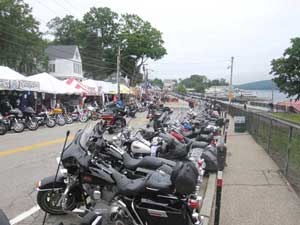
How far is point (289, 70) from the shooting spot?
142ft

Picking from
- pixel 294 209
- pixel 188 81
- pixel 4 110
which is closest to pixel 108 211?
pixel 294 209

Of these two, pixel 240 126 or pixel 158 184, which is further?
pixel 240 126

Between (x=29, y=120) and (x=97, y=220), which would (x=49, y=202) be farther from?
(x=29, y=120)

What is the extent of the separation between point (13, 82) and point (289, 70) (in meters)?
36.2

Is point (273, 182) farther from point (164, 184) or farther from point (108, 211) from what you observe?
point (108, 211)

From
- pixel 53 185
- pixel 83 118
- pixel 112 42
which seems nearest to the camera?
pixel 53 185

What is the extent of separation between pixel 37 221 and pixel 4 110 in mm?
15049

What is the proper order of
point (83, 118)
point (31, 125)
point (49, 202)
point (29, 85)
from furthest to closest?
point (83, 118)
point (29, 85)
point (31, 125)
point (49, 202)

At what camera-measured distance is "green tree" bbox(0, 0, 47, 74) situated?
4344 cm

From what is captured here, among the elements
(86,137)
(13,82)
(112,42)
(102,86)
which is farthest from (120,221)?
(112,42)

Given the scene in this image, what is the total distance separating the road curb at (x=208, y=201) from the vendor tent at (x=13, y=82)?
1423cm

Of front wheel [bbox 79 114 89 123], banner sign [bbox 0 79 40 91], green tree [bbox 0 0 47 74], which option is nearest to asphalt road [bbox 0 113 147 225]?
banner sign [bbox 0 79 40 91]

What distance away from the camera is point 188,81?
167125 mm

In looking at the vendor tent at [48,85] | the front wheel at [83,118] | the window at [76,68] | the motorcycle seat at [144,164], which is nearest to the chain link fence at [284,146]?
the motorcycle seat at [144,164]
